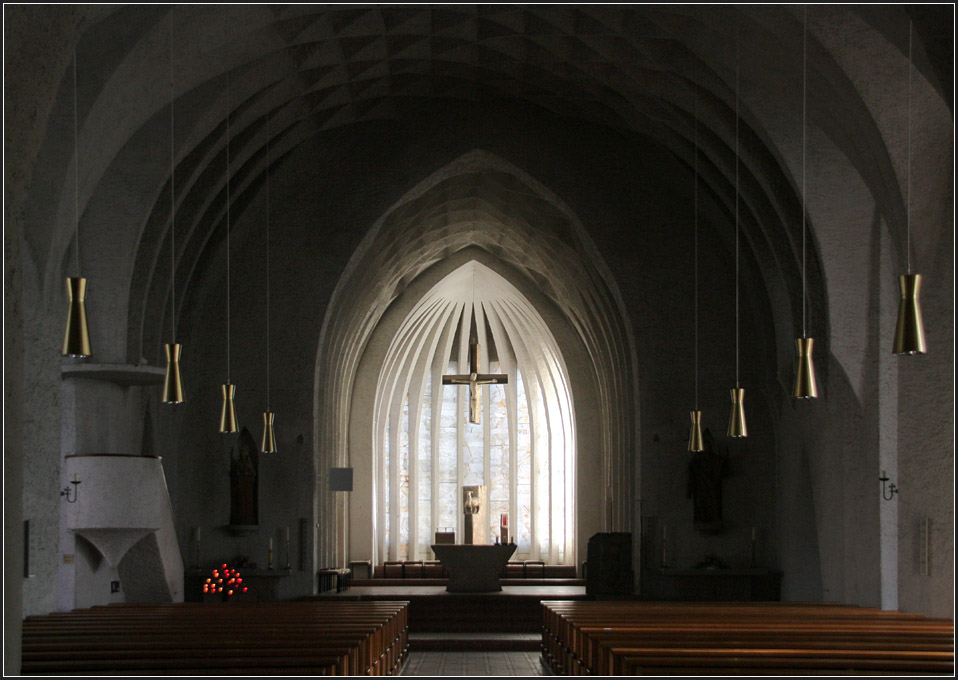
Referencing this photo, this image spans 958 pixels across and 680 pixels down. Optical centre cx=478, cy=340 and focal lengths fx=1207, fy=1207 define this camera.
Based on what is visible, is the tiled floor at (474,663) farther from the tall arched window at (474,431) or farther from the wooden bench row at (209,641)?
the tall arched window at (474,431)

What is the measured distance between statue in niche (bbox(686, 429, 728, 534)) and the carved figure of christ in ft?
22.0

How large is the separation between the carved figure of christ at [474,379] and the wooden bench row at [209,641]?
42.2 ft

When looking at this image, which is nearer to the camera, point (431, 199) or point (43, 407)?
point (43, 407)

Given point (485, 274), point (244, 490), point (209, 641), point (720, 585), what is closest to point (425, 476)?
point (485, 274)

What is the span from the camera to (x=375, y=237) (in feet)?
69.5

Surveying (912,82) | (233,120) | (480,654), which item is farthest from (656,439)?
(912,82)

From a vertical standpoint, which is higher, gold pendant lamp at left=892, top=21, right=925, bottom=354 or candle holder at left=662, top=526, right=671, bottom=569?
gold pendant lamp at left=892, top=21, right=925, bottom=354

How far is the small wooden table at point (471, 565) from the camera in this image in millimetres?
21109

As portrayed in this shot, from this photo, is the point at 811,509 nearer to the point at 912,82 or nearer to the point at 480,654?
the point at 480,654

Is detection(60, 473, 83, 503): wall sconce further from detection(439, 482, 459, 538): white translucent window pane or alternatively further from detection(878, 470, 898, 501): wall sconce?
detection(439, 482, 459, 538): white translucent window pane

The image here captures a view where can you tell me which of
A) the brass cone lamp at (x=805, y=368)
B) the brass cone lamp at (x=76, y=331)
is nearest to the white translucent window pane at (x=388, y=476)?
the brass cone lamp at (x=805, y=368)

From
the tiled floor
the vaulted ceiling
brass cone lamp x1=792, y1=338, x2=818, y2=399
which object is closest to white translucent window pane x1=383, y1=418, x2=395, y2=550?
the vaulted ceiling

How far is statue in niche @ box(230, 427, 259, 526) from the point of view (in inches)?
787

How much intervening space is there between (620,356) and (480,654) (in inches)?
302
